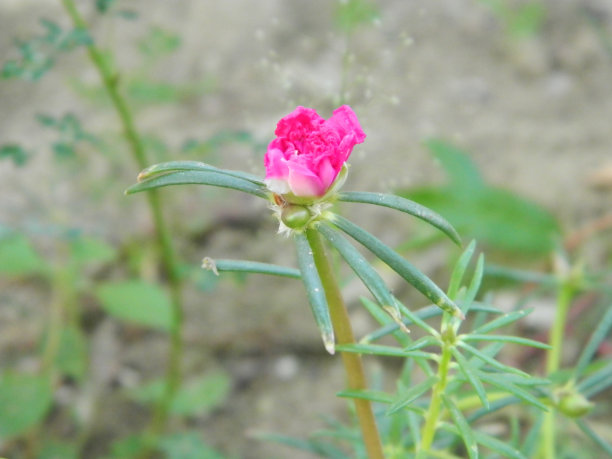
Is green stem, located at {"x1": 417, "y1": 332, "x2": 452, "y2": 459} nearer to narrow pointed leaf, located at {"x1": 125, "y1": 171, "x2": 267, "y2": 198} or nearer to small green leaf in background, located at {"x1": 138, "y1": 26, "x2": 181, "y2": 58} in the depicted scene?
narrow pointed leaf, located at {"x1": 125, "y1": 171, "x2": 267, "y2": 198}

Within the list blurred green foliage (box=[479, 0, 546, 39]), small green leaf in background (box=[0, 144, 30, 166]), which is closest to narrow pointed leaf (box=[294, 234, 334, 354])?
small green leaf in background (box=[0, 144, 30, 166])

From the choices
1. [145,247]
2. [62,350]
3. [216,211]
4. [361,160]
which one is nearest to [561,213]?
[361,160]

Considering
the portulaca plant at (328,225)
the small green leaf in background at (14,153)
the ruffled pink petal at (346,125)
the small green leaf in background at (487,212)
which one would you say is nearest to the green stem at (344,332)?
the portulaca plant at (328,225)

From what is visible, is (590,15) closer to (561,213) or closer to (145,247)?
(561,213)

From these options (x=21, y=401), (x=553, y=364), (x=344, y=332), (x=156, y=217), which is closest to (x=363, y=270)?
(x=344, y=332)

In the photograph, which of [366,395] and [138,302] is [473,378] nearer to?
[366,395]
